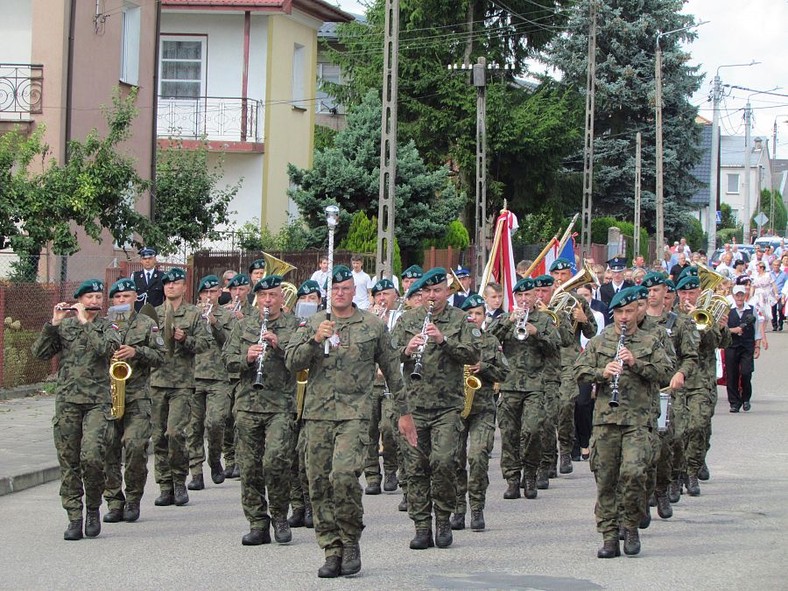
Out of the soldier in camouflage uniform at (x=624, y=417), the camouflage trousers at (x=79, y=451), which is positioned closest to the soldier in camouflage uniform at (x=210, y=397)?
the camouflage trousers at (x=79, y=451)

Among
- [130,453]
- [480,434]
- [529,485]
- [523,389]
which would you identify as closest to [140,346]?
[130,453]

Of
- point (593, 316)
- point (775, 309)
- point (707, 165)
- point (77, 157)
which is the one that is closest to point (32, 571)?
point (593, 316)

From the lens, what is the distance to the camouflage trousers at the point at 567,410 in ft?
45.6

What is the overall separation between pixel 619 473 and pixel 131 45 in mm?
19398

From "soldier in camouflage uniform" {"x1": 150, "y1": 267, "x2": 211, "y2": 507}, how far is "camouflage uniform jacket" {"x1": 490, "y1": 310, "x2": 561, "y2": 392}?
2.66 m

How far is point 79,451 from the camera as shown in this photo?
10094 millimetres

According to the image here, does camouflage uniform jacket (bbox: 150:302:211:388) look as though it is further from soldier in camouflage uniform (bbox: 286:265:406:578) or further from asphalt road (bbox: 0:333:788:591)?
soldier in camouflage uniform (bbox: 286:265:406:578)

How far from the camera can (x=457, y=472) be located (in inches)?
404

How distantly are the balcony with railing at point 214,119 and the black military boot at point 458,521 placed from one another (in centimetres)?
2306

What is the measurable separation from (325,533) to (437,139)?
119 feet

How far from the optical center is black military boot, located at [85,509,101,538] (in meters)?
10.1

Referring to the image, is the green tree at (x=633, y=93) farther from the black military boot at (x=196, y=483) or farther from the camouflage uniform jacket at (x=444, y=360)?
the camouflage uniform jacket at (x=444, y=360)

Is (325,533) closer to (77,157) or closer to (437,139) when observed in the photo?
(77,157)

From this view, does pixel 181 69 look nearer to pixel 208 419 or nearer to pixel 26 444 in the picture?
pixel 26 444
